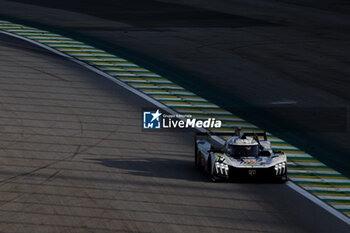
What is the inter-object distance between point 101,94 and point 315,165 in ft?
40.4

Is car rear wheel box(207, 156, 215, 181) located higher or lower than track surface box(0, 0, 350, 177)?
lower

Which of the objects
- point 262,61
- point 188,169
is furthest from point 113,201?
point 262,61

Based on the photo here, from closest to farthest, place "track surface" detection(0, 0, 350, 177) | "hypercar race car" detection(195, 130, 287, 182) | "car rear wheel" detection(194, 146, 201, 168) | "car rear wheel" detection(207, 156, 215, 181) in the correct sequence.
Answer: "hypercar race car" detection(195, 130, 287, 182) < "car rear wheel" detection(207, 156, 215, 181) < "car rear wheel" detection(194, 146, 201, 168) < "track surface" detection(0, 0, 350, 177)

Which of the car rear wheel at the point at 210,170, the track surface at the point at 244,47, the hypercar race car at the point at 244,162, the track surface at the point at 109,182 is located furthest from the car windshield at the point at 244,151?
the track surface at the point at 244,47

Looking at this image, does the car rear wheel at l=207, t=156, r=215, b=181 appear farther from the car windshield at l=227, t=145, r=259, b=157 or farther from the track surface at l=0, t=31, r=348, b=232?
the car windshield at l=227, t=145, r=259, b=157

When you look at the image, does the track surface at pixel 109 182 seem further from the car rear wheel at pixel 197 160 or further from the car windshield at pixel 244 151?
the car windshield at pixel 244 151

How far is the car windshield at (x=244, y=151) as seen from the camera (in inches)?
840

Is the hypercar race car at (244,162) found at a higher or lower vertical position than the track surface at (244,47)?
lower

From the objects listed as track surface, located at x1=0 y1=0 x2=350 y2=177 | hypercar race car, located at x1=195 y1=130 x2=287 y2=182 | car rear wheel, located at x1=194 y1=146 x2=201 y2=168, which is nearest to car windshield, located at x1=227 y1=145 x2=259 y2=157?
hypercar race car, located at x1=195 y1=130 x2=287 y2=182

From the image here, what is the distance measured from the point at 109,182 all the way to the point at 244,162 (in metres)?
4.23

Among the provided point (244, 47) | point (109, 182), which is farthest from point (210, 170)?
point (244, 47)

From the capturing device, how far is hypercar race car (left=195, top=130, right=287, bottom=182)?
20.9m

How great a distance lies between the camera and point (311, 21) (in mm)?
54438

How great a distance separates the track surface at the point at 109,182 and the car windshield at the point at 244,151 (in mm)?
1009
